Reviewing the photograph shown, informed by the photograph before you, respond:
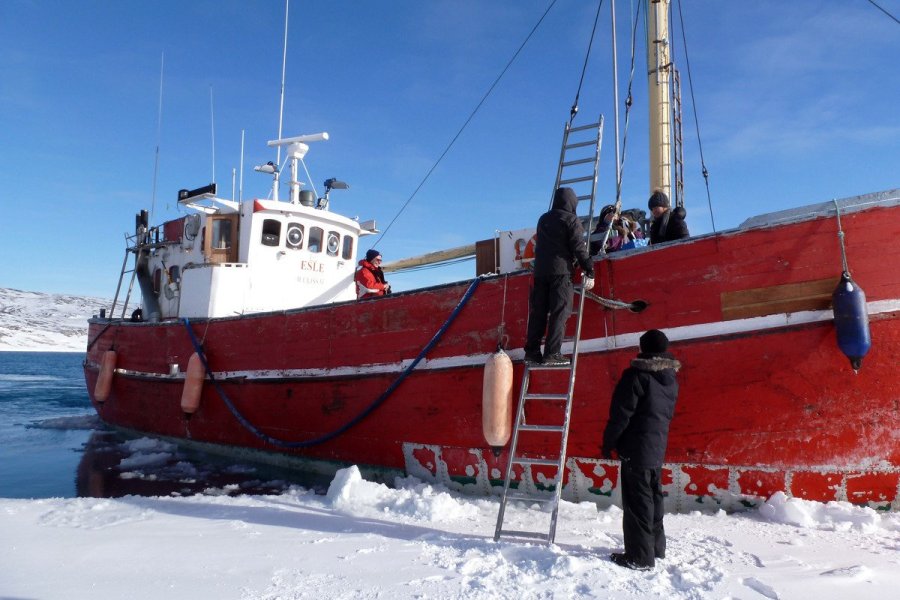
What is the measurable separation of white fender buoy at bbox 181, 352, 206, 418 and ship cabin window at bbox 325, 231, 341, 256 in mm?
2985

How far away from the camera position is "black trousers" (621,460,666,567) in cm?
322

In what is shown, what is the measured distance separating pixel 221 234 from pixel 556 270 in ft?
22.7

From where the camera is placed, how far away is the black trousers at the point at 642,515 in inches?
127

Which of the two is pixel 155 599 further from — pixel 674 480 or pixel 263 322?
pixel 263 322

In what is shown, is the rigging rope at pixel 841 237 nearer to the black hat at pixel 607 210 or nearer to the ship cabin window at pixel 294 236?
the black hat at pixel 607 210

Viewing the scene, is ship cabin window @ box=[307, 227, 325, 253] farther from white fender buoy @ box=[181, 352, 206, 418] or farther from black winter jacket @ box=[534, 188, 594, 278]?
black winter jacket @ box=[534, 188, 594, 278]

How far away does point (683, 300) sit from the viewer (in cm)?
455

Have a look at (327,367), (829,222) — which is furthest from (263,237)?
(829,222)

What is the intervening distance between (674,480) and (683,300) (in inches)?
57.3

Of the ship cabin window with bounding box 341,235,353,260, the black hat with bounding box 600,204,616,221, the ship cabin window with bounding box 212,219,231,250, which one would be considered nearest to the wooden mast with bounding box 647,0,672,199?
the black hat with bounding box 600,204,616,221

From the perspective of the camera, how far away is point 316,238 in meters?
10.0

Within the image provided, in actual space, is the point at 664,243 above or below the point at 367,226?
below

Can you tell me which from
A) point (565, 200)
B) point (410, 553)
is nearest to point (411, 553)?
point (410, 553)

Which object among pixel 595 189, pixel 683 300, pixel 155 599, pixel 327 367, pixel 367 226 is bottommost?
pixel 155 599
